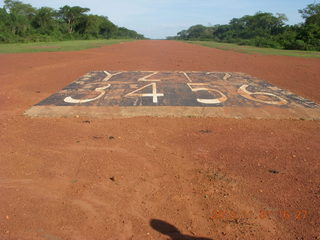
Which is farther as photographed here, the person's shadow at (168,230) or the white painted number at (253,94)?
the white painted number at (253,94)

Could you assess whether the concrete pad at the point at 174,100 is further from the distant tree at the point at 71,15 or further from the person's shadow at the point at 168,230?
the distant tree at the point at 71,15

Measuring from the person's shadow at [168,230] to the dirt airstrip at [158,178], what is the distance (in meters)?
0.01

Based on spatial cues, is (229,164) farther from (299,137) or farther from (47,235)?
(47,235)

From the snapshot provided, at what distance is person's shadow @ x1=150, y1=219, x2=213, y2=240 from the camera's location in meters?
2.78

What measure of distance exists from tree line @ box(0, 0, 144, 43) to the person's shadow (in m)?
42.2

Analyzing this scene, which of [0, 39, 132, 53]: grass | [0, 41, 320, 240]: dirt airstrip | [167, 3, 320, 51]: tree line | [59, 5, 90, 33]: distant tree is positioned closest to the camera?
[0, 41, 320, 240]: dirt airstrip

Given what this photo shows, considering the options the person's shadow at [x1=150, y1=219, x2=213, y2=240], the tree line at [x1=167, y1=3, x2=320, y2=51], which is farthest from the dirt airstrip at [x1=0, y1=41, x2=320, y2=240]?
the tree line at [x1=167, y1=3, x2=320, y2=51]

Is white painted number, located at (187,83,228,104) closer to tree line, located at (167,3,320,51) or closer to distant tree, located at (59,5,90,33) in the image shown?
tree line, located at (167,3,320,51)

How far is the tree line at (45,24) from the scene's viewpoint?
41769 mm

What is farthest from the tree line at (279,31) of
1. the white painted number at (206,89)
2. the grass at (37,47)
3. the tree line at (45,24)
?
the tree line at (45,24)

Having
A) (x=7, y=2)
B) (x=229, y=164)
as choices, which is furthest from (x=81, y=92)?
(x=7, y=2)

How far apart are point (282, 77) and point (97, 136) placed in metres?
10.4

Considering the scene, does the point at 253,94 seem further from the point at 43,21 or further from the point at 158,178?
the point at 43,21

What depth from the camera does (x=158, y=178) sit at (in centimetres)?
386
